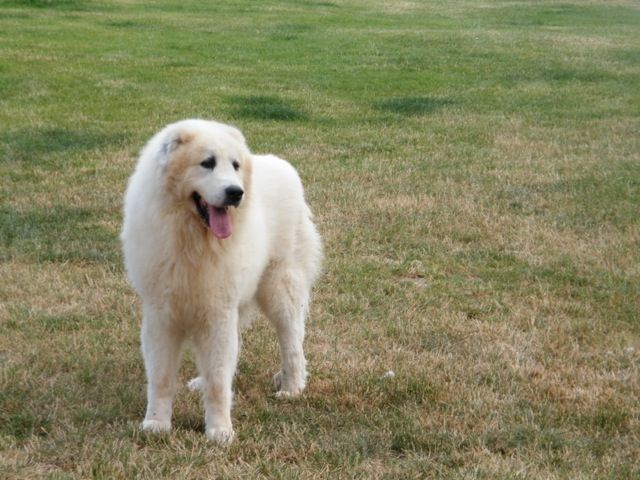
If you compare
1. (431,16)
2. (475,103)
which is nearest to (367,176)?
(475,103)

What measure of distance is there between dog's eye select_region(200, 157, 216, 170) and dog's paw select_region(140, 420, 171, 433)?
4.13 ft

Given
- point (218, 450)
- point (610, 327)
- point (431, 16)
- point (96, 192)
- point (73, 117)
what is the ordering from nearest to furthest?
1. point (218, 450)
2. point (610, 327)
3. point (96, 192)
4. point (73, 117)
5. point (431, 16)

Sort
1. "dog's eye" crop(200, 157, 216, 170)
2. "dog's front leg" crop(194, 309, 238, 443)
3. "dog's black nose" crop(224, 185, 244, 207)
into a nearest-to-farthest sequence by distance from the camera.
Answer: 1. "dog's black nose" crop(224, 185, 244, 207)
2. "dog's eye" crop(200, 157, 216, 170)
3. "dog's front leg" crop(194, 309, 238, 443)

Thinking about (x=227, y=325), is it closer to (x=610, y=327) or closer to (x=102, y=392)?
(x=102, y=392)

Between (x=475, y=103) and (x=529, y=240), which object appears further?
(x=475, y=103)

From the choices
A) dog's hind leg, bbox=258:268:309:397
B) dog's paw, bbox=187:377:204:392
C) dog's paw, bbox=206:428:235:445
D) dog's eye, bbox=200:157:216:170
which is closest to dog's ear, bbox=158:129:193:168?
dog's eye, bbox=200:157:216:170

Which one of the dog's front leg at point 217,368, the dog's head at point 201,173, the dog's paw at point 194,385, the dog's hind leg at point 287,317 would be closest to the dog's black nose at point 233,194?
the dog's head at point 201,173

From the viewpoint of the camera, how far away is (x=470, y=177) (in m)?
11.5

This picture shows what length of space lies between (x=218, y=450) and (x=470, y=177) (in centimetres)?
733

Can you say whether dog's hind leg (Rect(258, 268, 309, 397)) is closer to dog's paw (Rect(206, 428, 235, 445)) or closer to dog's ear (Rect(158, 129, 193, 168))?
dog's paw (Rect(206, 428, 235, 445))

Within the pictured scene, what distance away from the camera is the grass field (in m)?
4.89

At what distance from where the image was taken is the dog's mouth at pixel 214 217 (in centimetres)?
482

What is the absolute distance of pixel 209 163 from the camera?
15.8 ft

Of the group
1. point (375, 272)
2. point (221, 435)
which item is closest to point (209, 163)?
point (221, 435)
